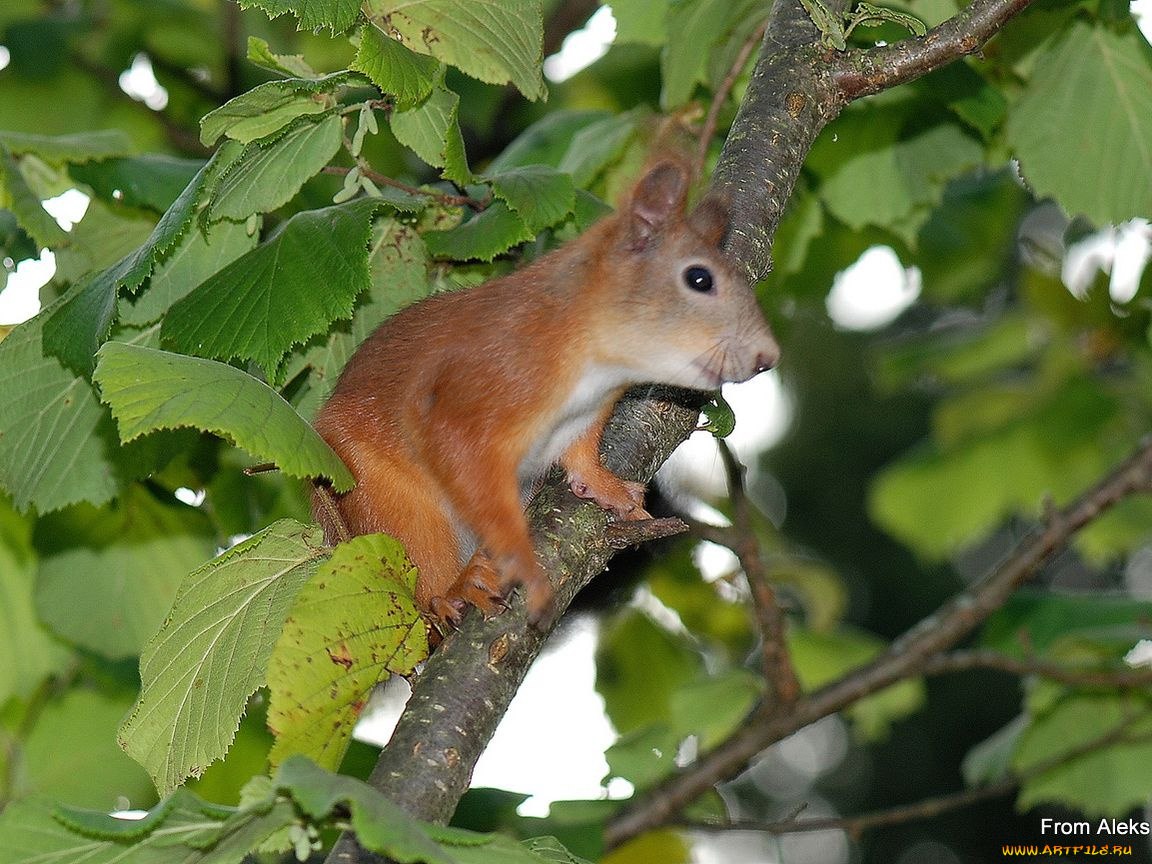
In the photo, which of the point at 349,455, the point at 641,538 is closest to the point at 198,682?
the point at 349,455

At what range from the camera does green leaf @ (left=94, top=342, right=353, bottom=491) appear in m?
1.34

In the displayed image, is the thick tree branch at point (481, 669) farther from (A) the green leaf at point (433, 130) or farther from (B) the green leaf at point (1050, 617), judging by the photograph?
(B) the green leaf at point (1050, 617)

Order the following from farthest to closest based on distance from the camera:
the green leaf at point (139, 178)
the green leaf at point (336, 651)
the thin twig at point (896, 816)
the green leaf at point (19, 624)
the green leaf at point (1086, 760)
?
the green leaf at point (1086, 760) → the green leaf at point (19, 624) → the thin twig at point (896, 816) → the green leaf at point (139, 178) → the green leaf at point (336, 651)

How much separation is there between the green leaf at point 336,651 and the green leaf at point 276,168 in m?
0.53

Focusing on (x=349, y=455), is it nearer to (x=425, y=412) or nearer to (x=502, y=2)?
(x=425, y=412)

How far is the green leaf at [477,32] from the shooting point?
1774 millimetres

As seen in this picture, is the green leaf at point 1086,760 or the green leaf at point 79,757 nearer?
the green leaf at point 79,757

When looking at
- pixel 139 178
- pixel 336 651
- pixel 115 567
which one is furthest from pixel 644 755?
pixel 139 178

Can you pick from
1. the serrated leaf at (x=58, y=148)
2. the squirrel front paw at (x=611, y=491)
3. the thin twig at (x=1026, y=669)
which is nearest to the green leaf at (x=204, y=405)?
the squirrel front paw at (x=611, y=491)

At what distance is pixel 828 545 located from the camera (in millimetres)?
12188

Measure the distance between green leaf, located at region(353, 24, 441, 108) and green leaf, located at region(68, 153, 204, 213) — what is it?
0.58 m

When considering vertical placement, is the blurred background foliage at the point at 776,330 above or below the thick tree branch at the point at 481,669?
above

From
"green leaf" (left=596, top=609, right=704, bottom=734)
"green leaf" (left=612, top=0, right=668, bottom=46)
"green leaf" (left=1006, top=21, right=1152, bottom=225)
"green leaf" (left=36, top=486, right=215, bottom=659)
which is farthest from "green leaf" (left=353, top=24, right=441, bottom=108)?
"green leaf" (left=596, top=609, right=704, bottom=734)

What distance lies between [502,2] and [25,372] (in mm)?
907
